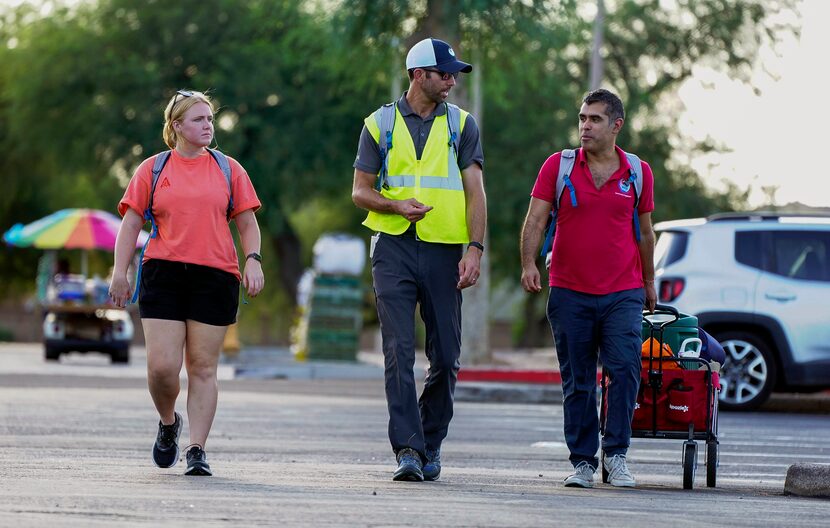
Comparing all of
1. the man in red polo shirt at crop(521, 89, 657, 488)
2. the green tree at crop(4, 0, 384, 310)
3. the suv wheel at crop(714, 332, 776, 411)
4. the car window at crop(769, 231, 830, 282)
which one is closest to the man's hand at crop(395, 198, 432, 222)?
the man in red polo shirt at crop(521, 89, 657, 488)

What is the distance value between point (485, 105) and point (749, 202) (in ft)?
22.1

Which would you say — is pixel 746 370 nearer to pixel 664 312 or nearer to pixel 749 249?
pixel 749 249

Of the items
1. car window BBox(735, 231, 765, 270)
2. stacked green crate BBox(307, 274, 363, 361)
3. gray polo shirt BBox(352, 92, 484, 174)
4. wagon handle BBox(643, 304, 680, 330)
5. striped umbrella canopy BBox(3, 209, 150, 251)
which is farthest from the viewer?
striped umbrella canopy BBox(3, 209, 150, 251)

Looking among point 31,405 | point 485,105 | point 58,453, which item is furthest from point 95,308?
point 58,453

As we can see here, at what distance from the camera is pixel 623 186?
Result: 8.94 meters

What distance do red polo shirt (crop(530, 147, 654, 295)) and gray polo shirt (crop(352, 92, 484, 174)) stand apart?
360mm

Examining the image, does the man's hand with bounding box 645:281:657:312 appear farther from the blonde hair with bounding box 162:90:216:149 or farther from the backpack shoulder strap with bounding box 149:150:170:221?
the backpack shoulder strap with bounding box 149:150:170:221

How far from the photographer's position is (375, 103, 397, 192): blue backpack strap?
8758 millimetres

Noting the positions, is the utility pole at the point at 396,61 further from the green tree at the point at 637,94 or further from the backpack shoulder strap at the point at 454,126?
the backpack shoulder strap at the point at 454,126

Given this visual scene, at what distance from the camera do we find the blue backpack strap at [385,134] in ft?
28.7

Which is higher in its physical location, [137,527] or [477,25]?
Answer: [477,25]

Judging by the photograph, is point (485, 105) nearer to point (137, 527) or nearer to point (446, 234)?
point (446, 234)

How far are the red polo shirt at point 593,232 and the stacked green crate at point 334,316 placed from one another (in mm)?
18701

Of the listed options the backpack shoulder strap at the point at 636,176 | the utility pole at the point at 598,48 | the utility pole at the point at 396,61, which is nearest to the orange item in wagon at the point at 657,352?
the backpack shoulder strap at the point at 636,176
